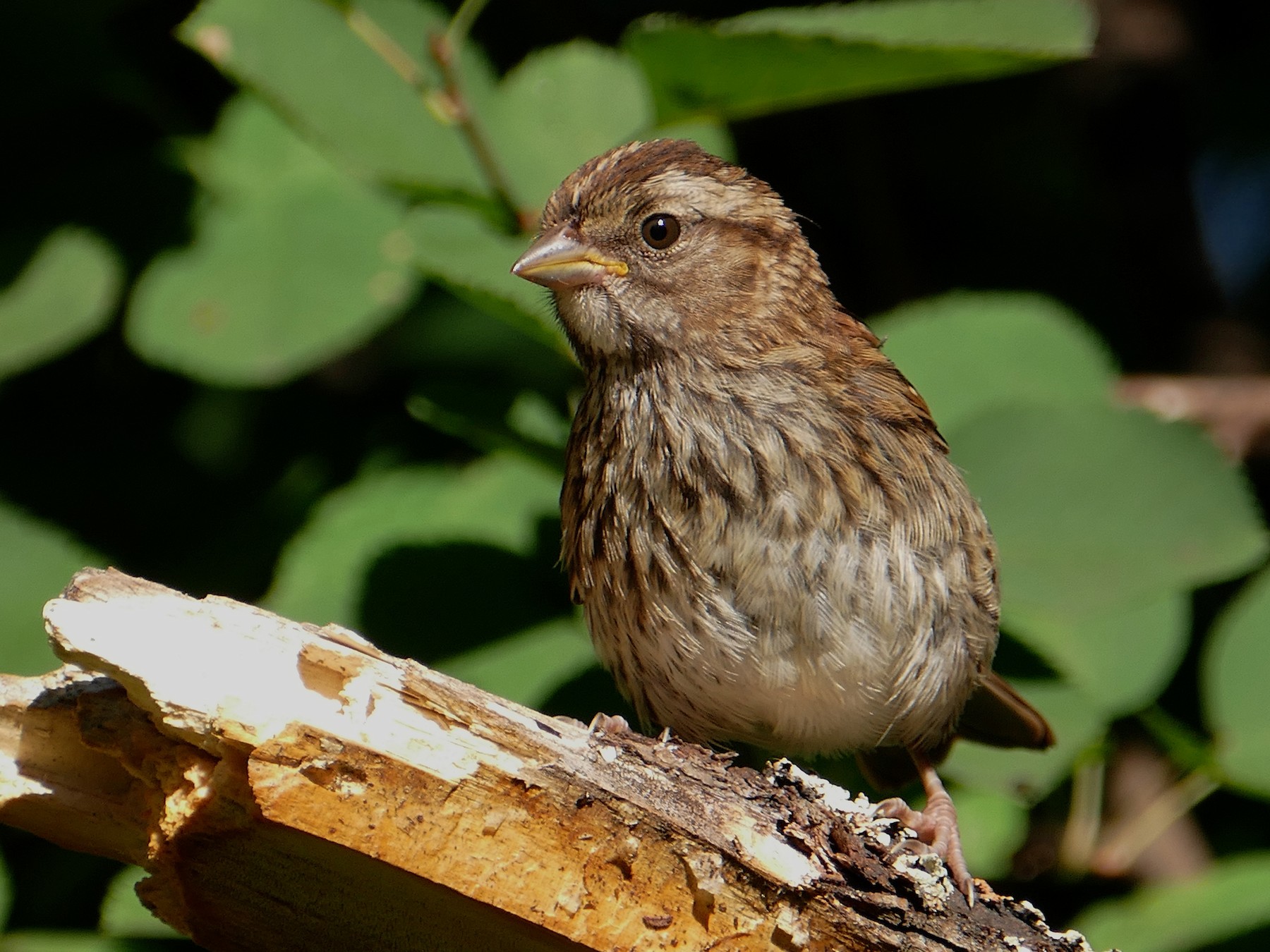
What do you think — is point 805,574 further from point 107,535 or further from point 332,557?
point 107,535

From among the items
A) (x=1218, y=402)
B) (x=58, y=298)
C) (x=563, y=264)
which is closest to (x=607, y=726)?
(x=563, y=264)

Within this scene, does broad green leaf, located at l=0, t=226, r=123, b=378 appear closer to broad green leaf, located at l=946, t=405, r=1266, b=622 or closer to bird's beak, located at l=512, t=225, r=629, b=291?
bird's beak, located at l=512, t=225, r=629, b=291

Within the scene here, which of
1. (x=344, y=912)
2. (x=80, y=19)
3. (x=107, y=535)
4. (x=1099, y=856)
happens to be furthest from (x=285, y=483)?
(x=1099, y=856)

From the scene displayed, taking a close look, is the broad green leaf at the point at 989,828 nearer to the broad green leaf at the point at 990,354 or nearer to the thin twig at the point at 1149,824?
the thin twig at the point at 1149,824

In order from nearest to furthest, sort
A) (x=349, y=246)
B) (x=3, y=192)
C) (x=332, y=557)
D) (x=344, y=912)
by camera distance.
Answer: (x=344, y=912) → (x=332, y=557) → (x=349, y=246) → (x=3, y=192)

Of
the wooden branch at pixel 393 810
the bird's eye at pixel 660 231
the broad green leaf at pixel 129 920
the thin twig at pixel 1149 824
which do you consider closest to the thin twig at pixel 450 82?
the bird's eye at pixel 660 231

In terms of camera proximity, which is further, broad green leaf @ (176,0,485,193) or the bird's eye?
the bird's eye

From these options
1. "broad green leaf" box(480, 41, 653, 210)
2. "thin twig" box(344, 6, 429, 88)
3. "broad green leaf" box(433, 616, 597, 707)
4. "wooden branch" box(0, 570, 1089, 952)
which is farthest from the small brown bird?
"wooden branch" box(0, 570, 1089, 952)
